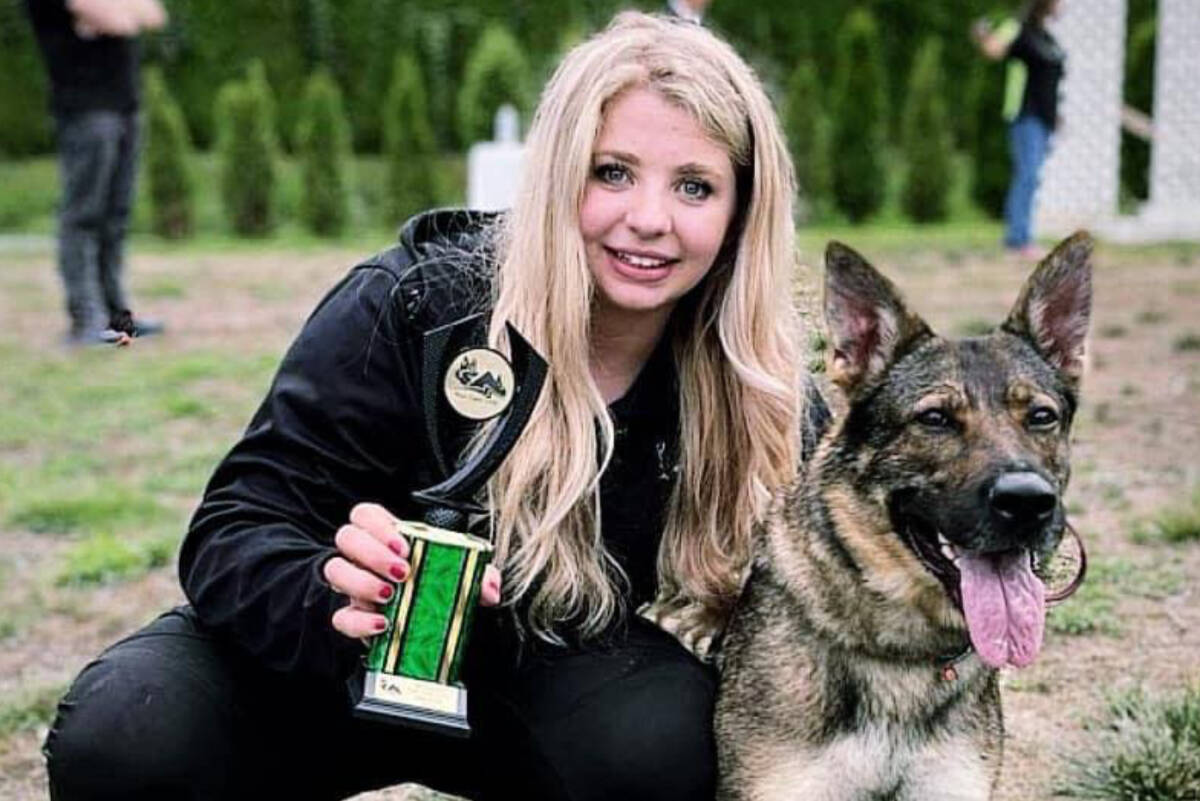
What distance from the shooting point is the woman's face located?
270 cm

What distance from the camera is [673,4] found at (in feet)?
32.9

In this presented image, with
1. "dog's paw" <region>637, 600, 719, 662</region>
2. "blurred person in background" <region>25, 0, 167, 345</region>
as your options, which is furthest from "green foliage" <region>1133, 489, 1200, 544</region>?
"blurred person in background" <region>25, 0, 167, 345</region>

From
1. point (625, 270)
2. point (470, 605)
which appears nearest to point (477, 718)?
point (470, 605)

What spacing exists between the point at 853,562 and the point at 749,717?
31cm

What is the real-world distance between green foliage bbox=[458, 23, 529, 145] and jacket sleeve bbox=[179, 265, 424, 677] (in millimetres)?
14791

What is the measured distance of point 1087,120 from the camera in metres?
15.7

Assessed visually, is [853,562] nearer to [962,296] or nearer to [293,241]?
[962,296]

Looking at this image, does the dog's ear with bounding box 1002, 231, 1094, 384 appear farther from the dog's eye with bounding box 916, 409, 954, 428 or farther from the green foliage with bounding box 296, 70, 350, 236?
the green foliage with bounding box 296, 70, 350, 236

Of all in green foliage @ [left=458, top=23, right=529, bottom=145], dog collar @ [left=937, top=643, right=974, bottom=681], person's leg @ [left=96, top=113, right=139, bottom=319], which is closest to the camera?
dog collar @ [left=937, top=643, right=974, bottom=681]

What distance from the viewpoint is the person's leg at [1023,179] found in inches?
509

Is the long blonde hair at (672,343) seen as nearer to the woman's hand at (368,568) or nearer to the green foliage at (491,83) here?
the woman's hand at (368,568)

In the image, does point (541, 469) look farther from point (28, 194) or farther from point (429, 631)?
point (28, 194)

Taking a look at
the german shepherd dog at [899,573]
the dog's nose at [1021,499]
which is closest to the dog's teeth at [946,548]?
the german shepherd dog at [899,573]

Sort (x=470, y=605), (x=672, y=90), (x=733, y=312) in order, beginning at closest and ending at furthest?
(x=470, y=605)
(x=672, y=90)
(x=733, y=312)
